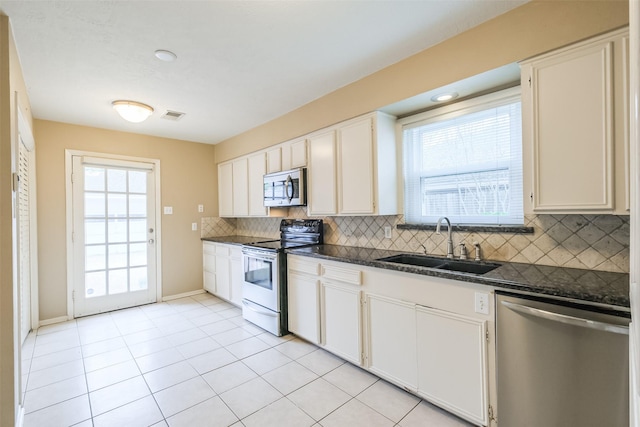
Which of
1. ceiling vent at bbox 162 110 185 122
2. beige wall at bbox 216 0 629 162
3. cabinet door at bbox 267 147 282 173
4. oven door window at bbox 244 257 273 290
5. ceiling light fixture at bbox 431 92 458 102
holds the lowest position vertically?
oven door window at bbox 244 257 273 290

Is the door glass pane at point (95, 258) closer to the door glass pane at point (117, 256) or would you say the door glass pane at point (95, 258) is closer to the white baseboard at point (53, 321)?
the door glass pane at point (117, 256)

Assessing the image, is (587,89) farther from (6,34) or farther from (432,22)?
(6,34)

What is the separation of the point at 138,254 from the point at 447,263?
4.10m

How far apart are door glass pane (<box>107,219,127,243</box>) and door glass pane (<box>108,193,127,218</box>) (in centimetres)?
8

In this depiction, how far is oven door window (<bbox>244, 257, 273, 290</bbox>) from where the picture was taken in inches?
125

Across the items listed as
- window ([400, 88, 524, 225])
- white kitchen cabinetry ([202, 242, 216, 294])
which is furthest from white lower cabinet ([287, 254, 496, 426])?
white kitchen cabinetry ([202, 242, 216, 294])

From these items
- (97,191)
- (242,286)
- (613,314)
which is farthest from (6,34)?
(613,314)

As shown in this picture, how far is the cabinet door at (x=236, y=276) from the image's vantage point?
3895 mm

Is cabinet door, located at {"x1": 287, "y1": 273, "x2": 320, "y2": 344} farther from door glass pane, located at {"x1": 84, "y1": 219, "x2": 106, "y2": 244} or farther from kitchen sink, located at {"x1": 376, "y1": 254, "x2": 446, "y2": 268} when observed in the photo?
door glass pane, located at {"x1": 84, "y1": 219, "x2": 106, "y2": 244}

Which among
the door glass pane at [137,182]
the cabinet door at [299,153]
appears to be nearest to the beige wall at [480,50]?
the cabinet door at [299,153]

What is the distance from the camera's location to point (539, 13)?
172cm

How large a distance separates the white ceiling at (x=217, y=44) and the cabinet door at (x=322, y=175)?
492mm

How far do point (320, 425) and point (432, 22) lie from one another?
2.67 metres

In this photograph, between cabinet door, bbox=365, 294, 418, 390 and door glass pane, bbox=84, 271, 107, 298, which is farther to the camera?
door glass pane, bbox=84, 271, 107, 298
